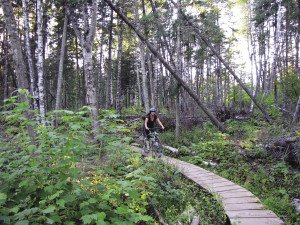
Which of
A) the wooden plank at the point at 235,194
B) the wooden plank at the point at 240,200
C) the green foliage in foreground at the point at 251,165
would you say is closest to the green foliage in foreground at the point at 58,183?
the wooden plank at the point at 240,200

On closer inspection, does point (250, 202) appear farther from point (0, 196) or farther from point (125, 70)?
point (125, 70)

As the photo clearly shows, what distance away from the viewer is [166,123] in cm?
1705

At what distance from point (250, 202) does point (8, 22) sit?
24.3 ft

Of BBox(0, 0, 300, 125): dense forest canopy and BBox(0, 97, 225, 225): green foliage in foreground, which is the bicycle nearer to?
BBox(0, 0, 300, 125): dense forest canopy

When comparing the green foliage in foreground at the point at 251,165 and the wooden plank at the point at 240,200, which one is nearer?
the wooden plank at the point at 240,200

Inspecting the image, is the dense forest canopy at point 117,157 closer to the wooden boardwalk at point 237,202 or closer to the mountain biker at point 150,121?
the wooden boardwalk at point 237,202

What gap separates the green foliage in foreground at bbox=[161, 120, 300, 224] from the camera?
629 centimetres

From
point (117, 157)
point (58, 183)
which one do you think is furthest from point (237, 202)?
point (58, 183)

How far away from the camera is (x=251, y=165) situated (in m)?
8.80

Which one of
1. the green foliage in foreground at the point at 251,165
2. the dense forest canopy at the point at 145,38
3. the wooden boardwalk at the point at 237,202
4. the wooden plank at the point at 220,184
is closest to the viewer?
the wooden boardwalk at the point at 237,202

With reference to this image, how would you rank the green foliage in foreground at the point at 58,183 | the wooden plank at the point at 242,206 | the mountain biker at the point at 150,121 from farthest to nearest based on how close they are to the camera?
the mountain biker at the point at 150,121 < the wooden plank at the point at 242,206 < the green foliage in foreground at the point at 58,183

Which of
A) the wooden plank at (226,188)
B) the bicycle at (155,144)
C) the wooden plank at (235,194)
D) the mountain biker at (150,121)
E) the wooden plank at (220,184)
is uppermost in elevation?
the mountain biker at (150,121)

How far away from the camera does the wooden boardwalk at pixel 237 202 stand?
470 centimetres

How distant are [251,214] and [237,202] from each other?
0.64 m
